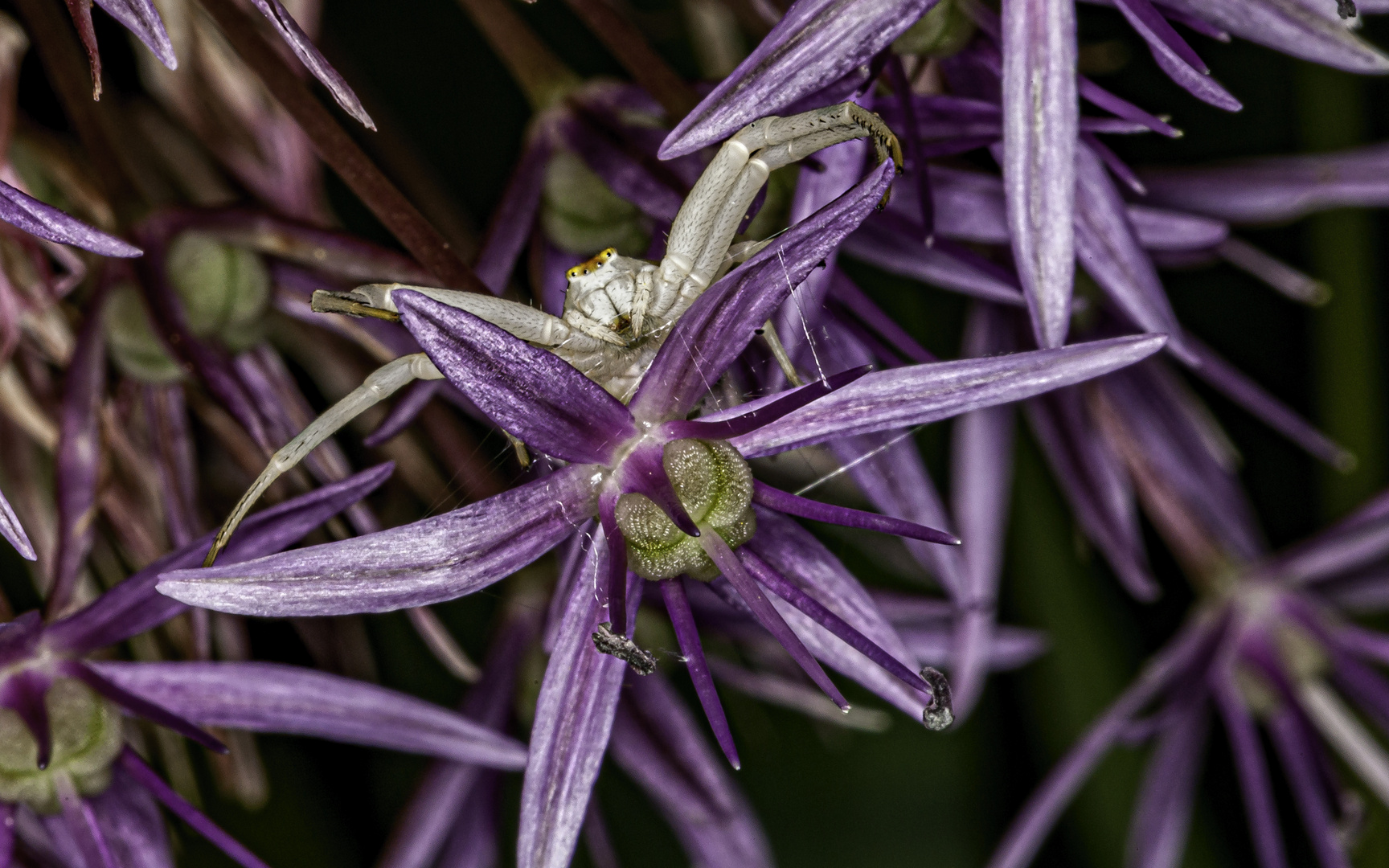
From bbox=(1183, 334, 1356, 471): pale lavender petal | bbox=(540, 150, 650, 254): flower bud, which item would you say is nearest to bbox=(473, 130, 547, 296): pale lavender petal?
bbox=(540, 150, 650, 254): flower bud

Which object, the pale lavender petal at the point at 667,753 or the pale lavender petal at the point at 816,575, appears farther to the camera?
the pale lavender petal at the point at 667,753

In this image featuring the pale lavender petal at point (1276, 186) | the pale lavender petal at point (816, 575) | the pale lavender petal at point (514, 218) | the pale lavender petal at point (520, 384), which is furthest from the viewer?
the pale lavender petal at point (1276, 186)

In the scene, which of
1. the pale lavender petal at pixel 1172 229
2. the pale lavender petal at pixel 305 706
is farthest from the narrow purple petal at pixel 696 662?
the pale lavender petal at pixel 1172 229

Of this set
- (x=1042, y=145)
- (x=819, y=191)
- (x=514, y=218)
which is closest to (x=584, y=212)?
(x=514, y=218)

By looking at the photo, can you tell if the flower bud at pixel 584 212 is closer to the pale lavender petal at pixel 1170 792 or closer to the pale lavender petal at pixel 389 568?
the pale lavender petal at pixel 389 568

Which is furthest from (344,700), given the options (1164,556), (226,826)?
(1164,556)

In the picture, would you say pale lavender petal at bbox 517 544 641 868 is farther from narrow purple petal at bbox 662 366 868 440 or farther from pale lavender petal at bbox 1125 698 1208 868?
pale lavender petal at bbox 1125 698 1208 868

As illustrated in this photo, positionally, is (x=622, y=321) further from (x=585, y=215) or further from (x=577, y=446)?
(x=585, y=215)
